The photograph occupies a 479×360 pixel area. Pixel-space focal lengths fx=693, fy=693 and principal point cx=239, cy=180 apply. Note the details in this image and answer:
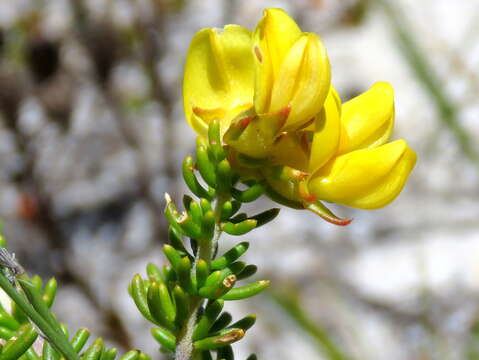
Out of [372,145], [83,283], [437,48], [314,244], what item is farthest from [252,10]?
[372,145]

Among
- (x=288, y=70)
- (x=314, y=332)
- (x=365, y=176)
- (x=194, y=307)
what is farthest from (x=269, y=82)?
(x=314, y=332)

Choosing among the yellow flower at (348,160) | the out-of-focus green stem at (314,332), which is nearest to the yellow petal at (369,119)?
the yellow flower at (348,160)

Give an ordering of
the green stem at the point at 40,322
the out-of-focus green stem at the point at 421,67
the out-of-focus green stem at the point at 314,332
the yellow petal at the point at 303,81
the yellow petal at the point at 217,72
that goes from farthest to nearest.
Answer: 1. the out-of-focus green stem at the point at 421,67
2. the out-of-focus green stem at the point at 314,332
3. the yellow petal at the point at 217,72
4. the yellow petal at the point at 303,81
5. the green stem at the point at 40,322

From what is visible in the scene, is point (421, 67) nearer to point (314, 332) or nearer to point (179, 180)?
point (314, 332)

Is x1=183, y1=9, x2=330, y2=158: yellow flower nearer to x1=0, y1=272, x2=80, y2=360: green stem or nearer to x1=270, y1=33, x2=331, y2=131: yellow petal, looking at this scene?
x1=270, y1=33, x2=331, y2=131: yellow petal

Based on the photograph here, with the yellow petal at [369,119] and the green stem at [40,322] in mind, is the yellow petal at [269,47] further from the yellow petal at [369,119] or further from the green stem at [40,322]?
the green stem at [40,322]

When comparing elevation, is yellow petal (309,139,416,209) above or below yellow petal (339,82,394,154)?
below

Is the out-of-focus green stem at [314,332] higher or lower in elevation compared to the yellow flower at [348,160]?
lower

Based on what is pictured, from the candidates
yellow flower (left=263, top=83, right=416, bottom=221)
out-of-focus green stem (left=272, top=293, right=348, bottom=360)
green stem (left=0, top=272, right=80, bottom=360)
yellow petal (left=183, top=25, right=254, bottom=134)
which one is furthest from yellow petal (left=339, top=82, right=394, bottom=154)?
out-of-focus green stem (left=272, top=293, right=348, bottom=360)
